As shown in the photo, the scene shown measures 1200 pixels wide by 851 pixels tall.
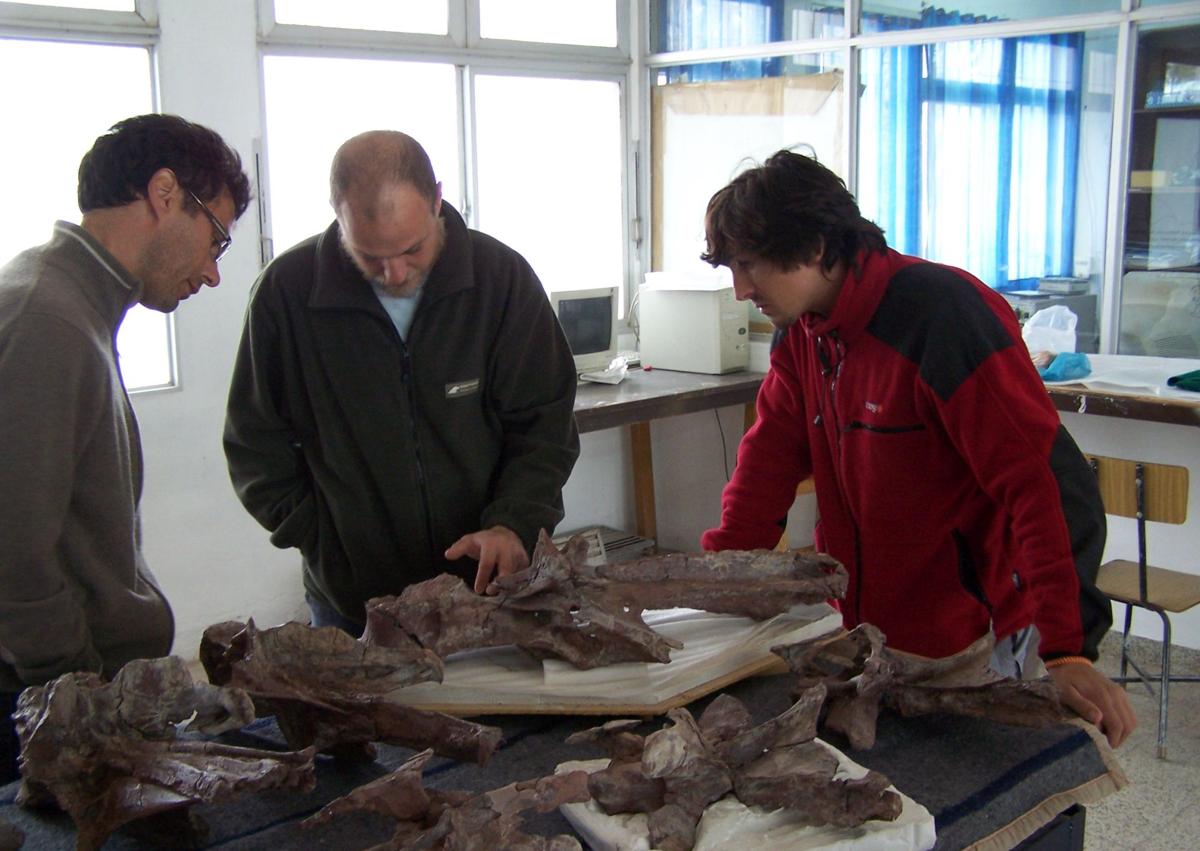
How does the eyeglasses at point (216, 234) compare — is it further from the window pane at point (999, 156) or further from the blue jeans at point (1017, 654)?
the window pane at point (999, 156)

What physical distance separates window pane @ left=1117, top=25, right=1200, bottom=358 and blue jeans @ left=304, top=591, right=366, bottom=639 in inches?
122

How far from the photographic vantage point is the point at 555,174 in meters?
5.43

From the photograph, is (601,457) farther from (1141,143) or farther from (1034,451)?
(1034,451)

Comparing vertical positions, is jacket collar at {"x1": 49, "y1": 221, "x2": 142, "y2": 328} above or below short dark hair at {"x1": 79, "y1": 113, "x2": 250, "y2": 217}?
below

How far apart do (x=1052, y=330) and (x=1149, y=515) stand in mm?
1037

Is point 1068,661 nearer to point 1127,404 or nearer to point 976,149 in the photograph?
point 1127,404

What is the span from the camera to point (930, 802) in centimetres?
139

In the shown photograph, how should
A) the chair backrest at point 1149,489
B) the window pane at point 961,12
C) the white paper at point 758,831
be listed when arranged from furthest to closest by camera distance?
the window pane at point 961,12 < the chair backrest at point 1149,489 < the white paper at point 758,831

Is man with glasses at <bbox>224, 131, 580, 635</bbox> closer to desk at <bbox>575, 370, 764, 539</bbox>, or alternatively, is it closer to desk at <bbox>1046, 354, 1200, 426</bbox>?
desk at <bbox>575, 370, 764, 539</bbox>

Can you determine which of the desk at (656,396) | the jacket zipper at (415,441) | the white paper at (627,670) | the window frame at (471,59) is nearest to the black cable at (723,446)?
the desk at (656,396)

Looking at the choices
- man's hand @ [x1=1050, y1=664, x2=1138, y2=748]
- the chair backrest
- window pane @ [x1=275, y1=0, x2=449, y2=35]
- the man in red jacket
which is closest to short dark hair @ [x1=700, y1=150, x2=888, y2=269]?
the man in red jacket

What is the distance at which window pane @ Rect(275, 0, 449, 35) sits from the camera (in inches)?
174

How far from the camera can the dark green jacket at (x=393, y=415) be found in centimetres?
211

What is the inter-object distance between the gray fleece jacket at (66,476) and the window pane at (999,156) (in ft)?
11.2
